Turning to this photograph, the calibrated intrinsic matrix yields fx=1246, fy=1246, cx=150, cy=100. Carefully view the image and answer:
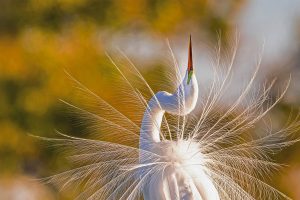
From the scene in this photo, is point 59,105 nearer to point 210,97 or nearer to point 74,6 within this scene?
point 74,6

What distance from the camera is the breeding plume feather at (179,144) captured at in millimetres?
4945

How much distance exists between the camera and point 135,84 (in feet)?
18.5

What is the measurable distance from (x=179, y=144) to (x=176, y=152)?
54 millimetres

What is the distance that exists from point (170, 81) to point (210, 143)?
36 centimetres

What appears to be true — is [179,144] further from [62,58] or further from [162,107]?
[62,58]

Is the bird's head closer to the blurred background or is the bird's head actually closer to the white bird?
the white bird

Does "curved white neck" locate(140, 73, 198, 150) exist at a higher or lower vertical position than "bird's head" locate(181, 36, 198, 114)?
lower

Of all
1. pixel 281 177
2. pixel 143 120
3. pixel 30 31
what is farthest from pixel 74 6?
pixel 143 120

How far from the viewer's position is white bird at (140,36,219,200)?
16.1 feet

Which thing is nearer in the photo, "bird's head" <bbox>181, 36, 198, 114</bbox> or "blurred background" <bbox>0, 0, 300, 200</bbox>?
"bird's head" <bbox>181, 36, 198, 114</bbox>

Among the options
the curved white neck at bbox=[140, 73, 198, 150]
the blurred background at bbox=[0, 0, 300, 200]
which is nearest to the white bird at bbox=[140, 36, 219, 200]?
the curved white neck at bbox=[140, 73, 198, 150]

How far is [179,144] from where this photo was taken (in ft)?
16.4

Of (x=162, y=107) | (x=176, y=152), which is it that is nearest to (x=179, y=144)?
(x=176, y=152)

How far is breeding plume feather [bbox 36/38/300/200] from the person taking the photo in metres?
4.95
